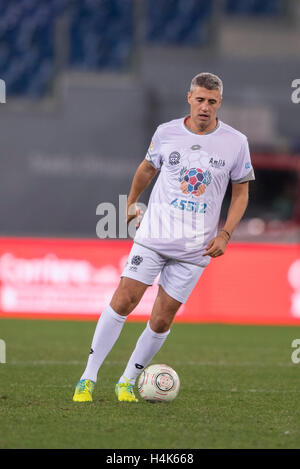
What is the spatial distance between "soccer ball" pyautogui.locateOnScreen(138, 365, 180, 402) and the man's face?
1.59 m

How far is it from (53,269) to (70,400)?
6.65 meters

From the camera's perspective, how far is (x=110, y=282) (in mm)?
12242

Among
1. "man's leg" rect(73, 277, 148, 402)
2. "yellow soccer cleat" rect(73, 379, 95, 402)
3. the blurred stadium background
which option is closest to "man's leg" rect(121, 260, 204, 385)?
"man's leg" rect(73, 277, 148, 402)

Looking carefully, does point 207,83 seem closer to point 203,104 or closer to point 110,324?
point 203,104

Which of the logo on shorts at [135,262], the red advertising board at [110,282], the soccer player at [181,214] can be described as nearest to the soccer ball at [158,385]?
the soccer player at [181,214]

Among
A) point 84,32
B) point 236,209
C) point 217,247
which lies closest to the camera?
point 217,247

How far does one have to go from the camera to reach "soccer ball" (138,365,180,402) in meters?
5.59

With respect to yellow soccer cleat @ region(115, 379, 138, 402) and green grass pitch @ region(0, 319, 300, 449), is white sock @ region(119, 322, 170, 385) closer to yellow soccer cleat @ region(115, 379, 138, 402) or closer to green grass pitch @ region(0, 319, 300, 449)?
yellow soccer cleat @ region(115, 379, 138, 402)

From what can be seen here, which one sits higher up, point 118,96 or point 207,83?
point 118,96

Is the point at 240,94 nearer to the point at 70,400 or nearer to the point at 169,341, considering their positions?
the point at 169,341

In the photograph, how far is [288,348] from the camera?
960 cm

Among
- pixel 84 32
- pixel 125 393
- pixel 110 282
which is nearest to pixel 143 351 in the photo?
pixel 125 393

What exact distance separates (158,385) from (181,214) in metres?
1.10
